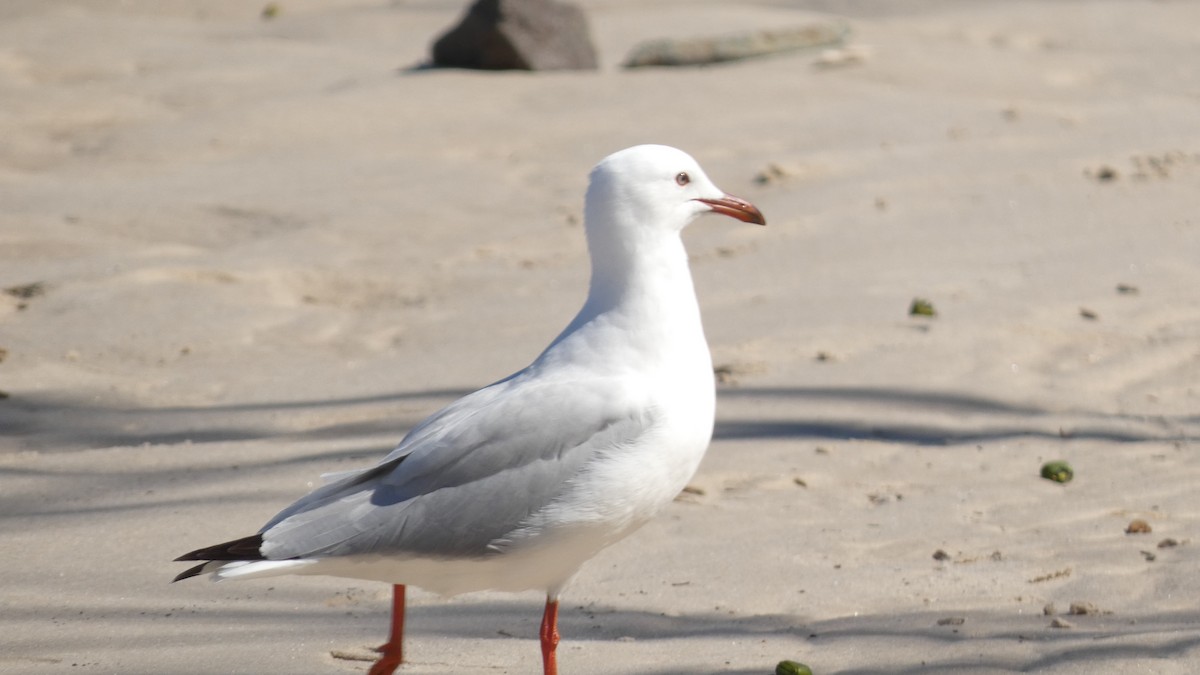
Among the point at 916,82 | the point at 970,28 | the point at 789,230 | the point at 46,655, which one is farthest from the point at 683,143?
the point at 46,655

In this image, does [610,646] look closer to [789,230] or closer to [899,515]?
[899,515]

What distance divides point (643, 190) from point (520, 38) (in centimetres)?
Result: 781

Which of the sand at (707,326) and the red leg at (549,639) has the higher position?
the red leg at (549,639)

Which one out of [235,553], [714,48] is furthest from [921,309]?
[714,48]

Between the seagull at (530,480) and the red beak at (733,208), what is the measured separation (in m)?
0.33

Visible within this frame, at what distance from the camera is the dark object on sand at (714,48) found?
38.2 feet

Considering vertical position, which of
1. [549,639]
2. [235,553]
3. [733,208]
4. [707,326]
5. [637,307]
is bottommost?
[707,326]

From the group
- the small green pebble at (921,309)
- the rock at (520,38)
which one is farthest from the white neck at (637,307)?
the rock at (520,38)

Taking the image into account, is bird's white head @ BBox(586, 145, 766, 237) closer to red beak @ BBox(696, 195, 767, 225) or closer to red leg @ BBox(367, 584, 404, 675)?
red beak @ BBox(696, 195, 767, 225)

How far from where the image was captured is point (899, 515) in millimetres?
5000

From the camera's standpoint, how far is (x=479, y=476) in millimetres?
3547

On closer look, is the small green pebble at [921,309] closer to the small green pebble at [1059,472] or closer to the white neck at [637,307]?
the small green pebble at [1059,472]

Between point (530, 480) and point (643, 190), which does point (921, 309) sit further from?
point (530, 480)

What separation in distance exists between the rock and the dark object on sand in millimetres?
446
